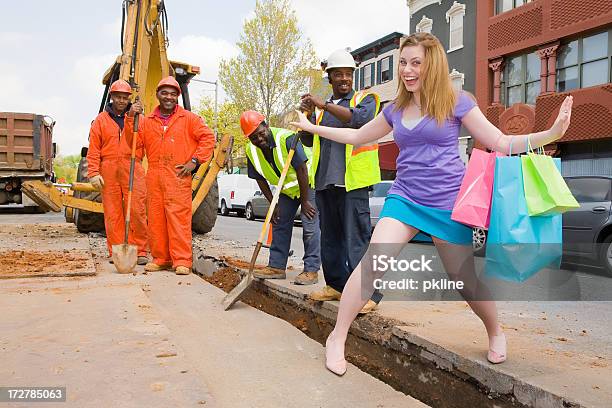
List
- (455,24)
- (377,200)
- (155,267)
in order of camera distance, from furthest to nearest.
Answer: (455,24) < (377,200) < (155,267)

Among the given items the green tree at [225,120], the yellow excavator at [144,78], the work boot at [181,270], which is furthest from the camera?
the green tree at [225,120]

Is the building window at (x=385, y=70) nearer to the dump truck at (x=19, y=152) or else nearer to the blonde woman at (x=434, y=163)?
the dump truck at (x=19, y=152)

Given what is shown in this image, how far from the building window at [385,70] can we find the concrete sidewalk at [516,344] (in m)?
24.3

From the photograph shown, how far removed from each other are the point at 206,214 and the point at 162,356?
7387 mm

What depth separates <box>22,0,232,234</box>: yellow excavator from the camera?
866 centimetres

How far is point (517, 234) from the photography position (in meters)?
2.50

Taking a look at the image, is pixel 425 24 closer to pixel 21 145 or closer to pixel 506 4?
pixel 506 4

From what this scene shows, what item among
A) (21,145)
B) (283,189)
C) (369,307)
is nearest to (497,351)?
(369,307)

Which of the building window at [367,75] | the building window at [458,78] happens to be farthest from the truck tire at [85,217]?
the building window at [367,75]

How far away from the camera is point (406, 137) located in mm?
3000

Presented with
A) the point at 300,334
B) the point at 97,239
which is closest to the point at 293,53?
the point at 97,239

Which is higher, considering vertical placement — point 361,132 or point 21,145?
point 21,145

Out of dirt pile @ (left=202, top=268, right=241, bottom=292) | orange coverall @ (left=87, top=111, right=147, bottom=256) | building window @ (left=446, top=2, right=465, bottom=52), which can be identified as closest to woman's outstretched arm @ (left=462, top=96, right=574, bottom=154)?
dirt pile @ (left=202, top=268, right=241, bottom=292)

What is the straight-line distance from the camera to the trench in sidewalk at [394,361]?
2.93 m
